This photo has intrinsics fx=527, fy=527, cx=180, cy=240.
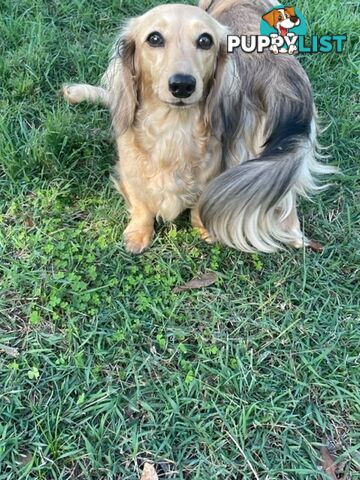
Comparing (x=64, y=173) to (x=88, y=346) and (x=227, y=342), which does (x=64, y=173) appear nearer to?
(x=88, y=346)

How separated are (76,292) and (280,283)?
0.84m

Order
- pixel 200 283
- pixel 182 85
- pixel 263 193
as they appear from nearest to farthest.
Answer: pixel 182 85
pixel 263 193
pixel 200 283

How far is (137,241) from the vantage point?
2.26 metres

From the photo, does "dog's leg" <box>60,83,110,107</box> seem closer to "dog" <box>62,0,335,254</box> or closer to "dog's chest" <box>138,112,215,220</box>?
"dog" <box>62,0,335,254</box>

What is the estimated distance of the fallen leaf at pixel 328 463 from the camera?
70.2 inches

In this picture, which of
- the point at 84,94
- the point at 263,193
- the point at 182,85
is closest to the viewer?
the point at 182,85

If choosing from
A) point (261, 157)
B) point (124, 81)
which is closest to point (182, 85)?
point (124, 81)

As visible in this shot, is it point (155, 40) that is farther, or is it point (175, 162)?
point (175, 162)

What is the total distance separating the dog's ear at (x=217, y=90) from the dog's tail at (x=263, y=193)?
0.20m

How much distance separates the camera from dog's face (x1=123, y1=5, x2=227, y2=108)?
173cm

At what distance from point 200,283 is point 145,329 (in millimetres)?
311

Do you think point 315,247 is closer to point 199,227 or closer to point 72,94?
point 199,227

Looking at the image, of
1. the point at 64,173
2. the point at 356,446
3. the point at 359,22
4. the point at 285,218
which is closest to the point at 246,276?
the point at 285,218

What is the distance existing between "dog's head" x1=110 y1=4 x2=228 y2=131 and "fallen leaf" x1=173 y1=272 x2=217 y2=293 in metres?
0.69
